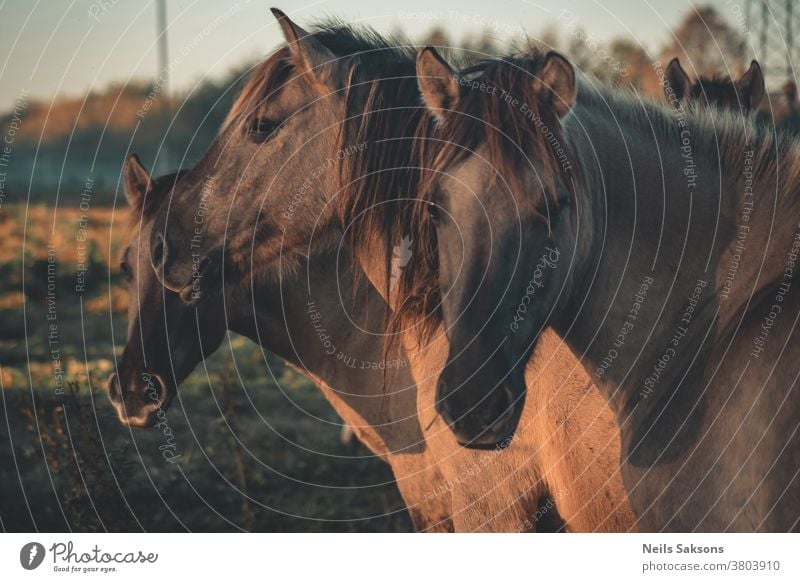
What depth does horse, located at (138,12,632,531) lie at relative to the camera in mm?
3510

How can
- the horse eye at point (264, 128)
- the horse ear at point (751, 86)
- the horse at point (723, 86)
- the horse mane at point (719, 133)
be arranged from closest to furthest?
1. the horse mane at point (719, 133)
2. the horse eye at point (264, 128)
3. the horse at point (723, 86)
4. the horse ear at point (751, 86)

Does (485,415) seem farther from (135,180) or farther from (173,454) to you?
(173,454)

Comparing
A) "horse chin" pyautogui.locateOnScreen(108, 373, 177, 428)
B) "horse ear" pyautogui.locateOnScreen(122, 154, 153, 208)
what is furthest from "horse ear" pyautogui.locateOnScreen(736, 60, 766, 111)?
"horse chin" pyautogui.locateOnScreen(108, 373, 177, 428)

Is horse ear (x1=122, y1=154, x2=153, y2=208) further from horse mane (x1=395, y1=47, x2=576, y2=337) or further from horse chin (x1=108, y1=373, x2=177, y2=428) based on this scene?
horse mane (x1=395, y1=47, x2=576, y2=337)

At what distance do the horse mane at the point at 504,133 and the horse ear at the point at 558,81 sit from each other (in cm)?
3

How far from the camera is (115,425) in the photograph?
6.65 meters

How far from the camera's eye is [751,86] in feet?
16.2

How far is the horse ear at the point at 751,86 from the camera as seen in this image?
16.1 ft

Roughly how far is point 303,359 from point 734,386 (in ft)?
6.60

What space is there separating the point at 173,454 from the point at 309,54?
12.1 ft

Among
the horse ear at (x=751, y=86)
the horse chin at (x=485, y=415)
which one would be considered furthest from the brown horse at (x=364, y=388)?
the horse ear at (x=751, y=86)

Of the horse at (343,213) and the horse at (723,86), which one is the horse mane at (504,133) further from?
the horse at (723,86)

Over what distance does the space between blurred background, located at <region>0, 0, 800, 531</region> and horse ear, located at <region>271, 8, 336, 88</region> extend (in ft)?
1.01

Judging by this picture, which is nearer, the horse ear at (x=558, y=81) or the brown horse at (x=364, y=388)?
the horse ear at (x=558, y=81)
